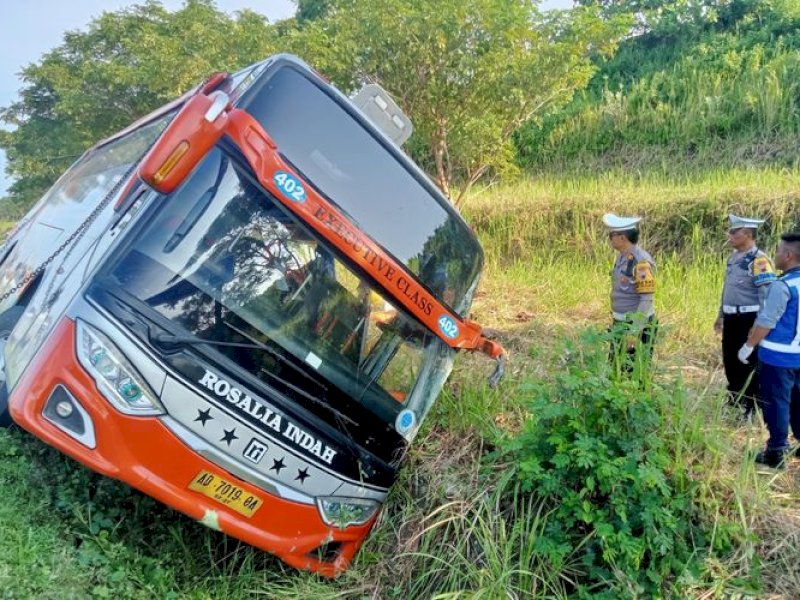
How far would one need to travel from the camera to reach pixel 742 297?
392cm

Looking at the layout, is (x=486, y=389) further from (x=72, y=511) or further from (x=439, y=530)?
(x=72, y=511)

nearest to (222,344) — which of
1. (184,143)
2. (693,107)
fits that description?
(184,143)

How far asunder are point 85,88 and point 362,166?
47.6 feet

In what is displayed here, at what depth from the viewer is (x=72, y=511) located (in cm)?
286

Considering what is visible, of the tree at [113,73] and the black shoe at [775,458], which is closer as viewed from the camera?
the black shoe at [775,458]

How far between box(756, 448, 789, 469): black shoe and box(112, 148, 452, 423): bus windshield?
2006 mm

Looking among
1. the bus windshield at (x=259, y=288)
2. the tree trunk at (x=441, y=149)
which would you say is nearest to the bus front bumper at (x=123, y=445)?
the bus windshield at (x=259, y=288)

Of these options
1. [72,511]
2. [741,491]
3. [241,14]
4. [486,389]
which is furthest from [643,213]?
[241,14]

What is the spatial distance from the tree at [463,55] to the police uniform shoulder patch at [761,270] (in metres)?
3.92

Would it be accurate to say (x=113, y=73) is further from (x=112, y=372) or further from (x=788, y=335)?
(x=788, y=335)

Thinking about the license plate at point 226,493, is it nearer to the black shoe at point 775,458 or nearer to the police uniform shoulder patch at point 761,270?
the black shoe at point 775,458

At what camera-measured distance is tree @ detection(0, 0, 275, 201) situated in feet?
37.9

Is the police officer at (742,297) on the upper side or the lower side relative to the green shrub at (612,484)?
upper

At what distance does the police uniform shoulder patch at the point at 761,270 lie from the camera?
3.76 m
